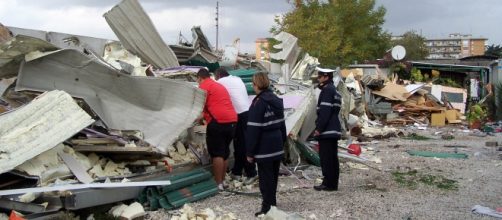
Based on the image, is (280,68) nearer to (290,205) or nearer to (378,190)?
(378,190)

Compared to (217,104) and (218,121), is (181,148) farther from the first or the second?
(217,104)

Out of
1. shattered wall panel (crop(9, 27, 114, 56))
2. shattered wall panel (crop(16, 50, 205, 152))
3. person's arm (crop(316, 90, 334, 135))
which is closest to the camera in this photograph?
shattered wall panel (crop(16, 50, 205, 152))

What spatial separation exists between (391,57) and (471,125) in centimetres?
915

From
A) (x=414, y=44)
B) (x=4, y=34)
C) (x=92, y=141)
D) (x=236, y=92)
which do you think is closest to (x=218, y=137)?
(x=236, y=92)

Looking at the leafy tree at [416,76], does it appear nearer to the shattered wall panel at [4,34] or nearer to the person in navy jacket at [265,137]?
the shattered wall panel at [4,34]

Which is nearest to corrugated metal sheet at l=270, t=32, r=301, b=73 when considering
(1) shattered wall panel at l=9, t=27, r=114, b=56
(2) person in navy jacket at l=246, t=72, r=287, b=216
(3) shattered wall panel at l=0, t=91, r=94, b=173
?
(1) shattered wall panel at l=9, t=27, r=114, b=56

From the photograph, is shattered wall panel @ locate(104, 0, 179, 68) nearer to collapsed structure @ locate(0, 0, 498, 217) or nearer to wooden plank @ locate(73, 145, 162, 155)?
collapsed structure @ locate(0, 0, 498, 217)

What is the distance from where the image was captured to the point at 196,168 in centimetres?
809

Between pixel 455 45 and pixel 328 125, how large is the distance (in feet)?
353

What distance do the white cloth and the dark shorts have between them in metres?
0.52

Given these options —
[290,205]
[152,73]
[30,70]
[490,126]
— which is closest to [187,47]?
[152,73]

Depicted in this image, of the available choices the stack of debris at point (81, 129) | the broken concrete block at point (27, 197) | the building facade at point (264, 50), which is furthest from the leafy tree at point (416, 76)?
the broken concrete block at point (27, 197)

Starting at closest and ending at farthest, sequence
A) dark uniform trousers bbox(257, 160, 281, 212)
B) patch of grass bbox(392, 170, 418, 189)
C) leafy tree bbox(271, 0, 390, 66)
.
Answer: dark uniform trousers bbox(257, 160, 281, 212)
patch of grass bbox(392, 170, 418, 189)
leafy tree bbox(271, 0, 390, 66)

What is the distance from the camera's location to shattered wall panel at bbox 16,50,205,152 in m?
7.48
